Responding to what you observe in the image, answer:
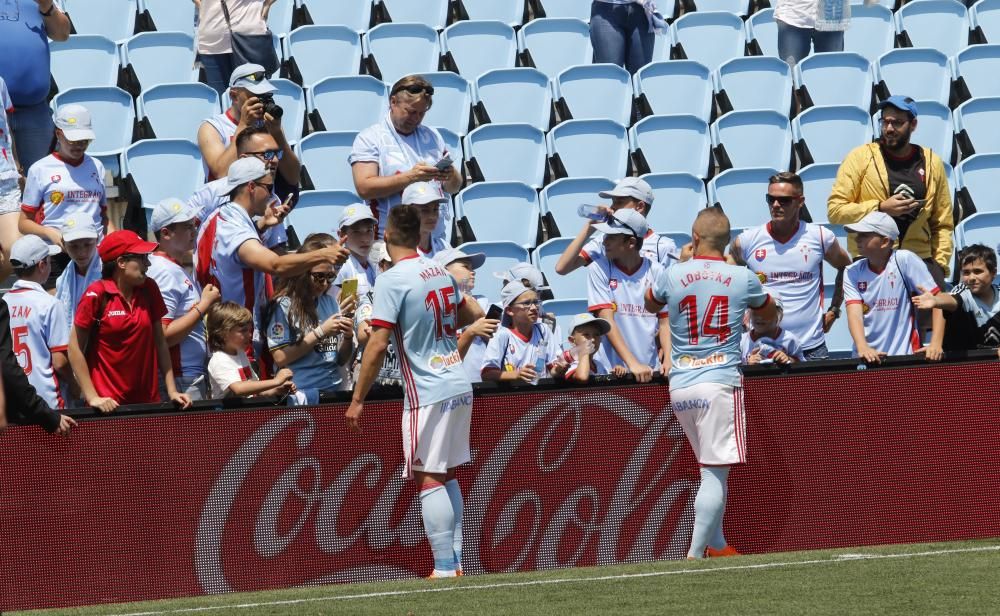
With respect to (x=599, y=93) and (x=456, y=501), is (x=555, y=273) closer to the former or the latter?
(x=599, y=93)

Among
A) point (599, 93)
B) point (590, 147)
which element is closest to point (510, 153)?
point (590, 147)

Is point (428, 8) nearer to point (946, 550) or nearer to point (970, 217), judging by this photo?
point (970, 217)

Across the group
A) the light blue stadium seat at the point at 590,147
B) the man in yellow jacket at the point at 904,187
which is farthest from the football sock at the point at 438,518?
the light blue stadium seat at the point at 590,147

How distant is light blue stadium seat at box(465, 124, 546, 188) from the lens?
425 inches

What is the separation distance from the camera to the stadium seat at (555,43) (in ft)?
39.7

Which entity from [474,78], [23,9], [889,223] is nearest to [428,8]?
[474,78]

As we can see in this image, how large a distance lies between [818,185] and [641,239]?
3143 mm

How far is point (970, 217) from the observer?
10305mm

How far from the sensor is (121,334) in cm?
690

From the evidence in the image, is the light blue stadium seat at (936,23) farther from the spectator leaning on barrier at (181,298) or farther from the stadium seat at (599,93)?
the spectator leaning on barrier at (181,298)

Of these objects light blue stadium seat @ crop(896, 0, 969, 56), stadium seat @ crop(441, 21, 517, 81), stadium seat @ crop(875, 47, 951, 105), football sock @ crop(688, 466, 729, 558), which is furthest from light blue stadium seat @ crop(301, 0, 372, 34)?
football sock @ crop(688, 466, 729, 558)

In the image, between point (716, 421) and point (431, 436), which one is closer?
point (431, 436)

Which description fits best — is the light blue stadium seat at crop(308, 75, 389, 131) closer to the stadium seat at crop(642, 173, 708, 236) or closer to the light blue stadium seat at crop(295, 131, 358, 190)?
the light blue stadium seat at crop(295, 131, 358, 190)

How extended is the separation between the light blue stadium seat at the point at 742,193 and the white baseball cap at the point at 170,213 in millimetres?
4313
